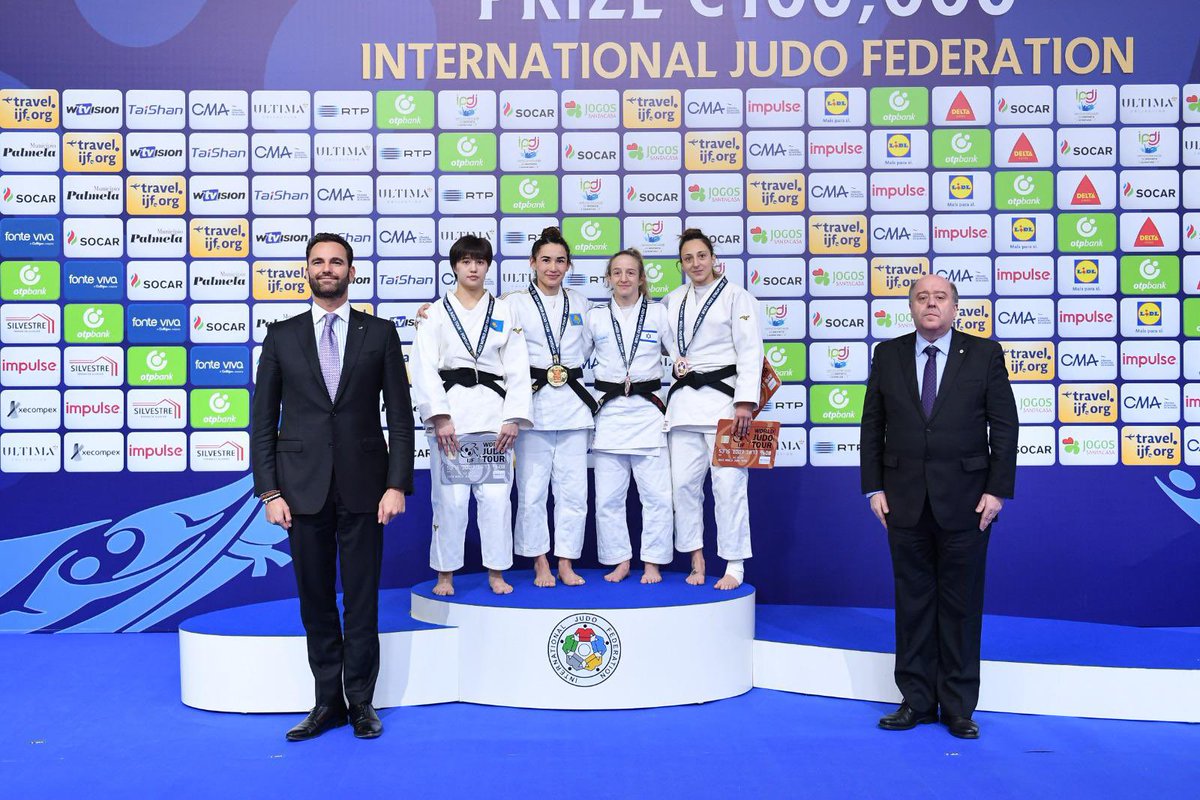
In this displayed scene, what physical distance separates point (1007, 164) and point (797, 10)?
134 cm

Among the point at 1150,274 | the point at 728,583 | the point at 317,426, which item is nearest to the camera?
the point at 317,426

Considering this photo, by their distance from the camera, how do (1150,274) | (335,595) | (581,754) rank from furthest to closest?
1. (1150,274)
2. (335,595)
3. (581,754)

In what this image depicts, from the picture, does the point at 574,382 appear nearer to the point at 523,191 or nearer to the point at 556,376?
the point at 556,376

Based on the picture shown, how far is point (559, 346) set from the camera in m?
4.21

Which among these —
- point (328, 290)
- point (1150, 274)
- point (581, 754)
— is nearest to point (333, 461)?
point (328, 290)

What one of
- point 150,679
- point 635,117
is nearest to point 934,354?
point 635,117

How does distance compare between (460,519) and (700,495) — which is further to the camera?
(700,495)

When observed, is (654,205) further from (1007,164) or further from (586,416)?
(1007,164)

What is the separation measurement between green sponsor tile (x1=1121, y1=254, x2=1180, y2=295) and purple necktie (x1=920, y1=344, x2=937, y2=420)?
2.03 metres

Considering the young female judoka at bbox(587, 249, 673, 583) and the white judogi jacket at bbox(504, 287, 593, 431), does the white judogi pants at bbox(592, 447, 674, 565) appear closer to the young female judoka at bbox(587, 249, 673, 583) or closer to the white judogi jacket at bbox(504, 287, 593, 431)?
the young female judoka at bbox(587, 249, 673, 583)

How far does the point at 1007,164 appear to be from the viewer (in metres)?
4.91

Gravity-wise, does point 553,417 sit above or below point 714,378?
below

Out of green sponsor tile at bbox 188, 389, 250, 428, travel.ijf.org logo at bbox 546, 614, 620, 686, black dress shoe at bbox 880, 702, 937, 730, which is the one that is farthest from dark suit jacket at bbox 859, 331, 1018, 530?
green sponsor tile at bbox 188, 389, 250, 428

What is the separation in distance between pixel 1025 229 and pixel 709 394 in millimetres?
2013
